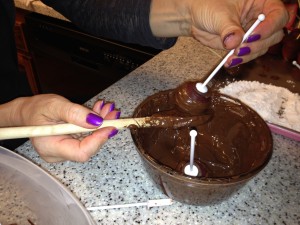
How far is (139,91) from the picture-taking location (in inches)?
32.6

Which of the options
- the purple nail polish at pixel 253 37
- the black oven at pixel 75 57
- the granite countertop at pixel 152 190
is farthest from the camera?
the black oven at pixel 75 57

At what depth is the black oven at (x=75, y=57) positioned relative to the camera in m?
1.24

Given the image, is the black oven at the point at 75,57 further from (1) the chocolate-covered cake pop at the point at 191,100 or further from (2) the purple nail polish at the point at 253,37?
(1) the chocolate-covered cake pop at the point at 191,100

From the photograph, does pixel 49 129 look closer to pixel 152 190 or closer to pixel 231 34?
pixel 152 190

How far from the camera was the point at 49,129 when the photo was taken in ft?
1.49

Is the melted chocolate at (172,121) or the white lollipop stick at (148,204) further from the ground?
the melted chocolate at (172,121)

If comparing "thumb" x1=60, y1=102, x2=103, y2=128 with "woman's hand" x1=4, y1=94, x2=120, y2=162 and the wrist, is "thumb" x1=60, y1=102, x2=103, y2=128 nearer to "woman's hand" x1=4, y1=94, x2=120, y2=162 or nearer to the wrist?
"woman's hand" x1=4, y1=94, x2=120, y2=162

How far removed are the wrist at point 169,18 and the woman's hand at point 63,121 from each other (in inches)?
13.2

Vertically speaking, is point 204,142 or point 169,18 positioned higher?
point 169,18

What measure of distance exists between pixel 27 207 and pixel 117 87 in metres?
0.45

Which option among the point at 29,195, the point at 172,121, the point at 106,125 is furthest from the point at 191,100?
the point at 29,195

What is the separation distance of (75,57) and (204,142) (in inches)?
37.9

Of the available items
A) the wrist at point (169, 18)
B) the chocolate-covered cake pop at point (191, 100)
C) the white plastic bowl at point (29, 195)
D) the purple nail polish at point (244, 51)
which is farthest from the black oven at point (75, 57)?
the white plastic bowl at point (29, 195)


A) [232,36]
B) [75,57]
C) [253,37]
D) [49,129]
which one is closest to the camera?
[49,129]
